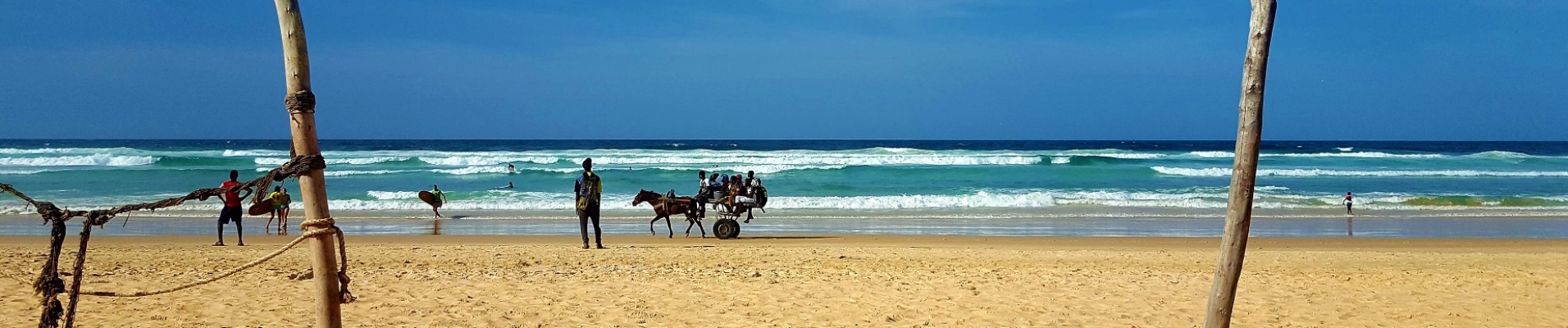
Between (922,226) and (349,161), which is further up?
(349,161)

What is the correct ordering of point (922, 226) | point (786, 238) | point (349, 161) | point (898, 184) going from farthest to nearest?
point (349, 161) → point (898, 184) → point (922, 226) → point (786, 238)

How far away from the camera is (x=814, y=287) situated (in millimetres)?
8836

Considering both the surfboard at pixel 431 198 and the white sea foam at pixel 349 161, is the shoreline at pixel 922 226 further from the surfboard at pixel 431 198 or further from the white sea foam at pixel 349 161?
the white sea foam at pixel 349 161

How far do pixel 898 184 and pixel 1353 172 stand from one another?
1786 centimetres

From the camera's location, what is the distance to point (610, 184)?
31.0 meters

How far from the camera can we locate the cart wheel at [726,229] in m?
15.0

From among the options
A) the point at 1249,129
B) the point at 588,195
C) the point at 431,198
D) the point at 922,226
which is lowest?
the point at 922,226

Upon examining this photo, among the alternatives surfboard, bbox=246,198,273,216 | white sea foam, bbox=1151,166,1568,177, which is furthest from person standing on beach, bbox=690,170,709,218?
white sea foam, bbox=1151,166,1568,177

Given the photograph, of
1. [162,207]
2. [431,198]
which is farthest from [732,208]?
[162,207]

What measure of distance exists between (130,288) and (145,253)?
13.1ft

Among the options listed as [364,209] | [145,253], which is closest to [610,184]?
[364,209]

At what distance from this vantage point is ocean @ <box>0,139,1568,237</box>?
20688mm

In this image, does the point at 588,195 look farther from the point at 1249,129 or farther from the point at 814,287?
the point at 1249,129

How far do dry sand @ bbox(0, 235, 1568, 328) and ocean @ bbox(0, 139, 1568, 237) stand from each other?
495 cm
